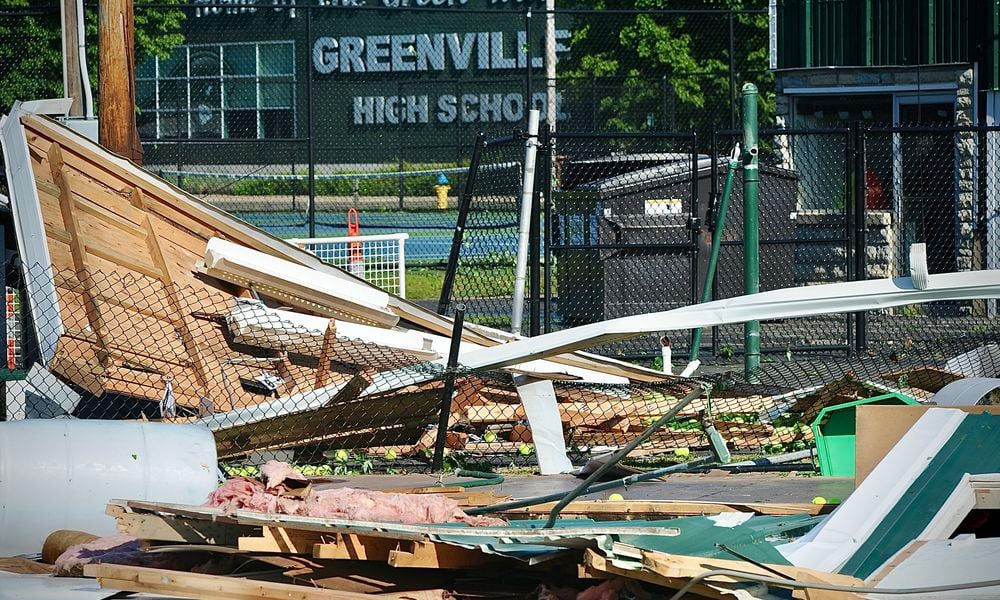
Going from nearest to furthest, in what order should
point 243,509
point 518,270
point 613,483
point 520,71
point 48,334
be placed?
point 243,509 < point 613,483 < point 48,334 < point 518,270 < point 520,71

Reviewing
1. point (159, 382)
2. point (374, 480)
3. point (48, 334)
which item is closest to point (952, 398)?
point (374, 480)

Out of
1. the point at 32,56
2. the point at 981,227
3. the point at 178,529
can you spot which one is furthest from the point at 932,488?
the point at 32,56

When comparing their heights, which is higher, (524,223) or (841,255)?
(524,223)

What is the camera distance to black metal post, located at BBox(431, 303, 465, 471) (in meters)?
7.65

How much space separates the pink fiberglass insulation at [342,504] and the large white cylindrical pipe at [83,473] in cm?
77

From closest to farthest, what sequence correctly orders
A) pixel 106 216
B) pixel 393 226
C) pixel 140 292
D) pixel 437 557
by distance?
pixel 437 557 < pixel 140 292 < pixel 106 216 < pixel 393 226

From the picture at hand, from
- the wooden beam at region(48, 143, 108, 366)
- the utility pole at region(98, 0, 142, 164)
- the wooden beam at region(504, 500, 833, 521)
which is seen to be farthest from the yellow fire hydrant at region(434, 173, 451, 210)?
the wooden beam at region(504, 500, 833, 521)

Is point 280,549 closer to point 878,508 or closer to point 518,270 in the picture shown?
point 878,508

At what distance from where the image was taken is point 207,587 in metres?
4.83

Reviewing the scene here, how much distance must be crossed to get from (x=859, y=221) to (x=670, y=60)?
50.2ft

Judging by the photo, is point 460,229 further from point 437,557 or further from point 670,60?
point 670,60

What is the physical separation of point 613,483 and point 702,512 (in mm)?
649

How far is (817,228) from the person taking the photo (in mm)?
15836

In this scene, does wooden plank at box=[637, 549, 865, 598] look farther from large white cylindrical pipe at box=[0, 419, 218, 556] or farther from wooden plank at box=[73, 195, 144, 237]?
wooden plank at box=[73, 195, 144, 237]
